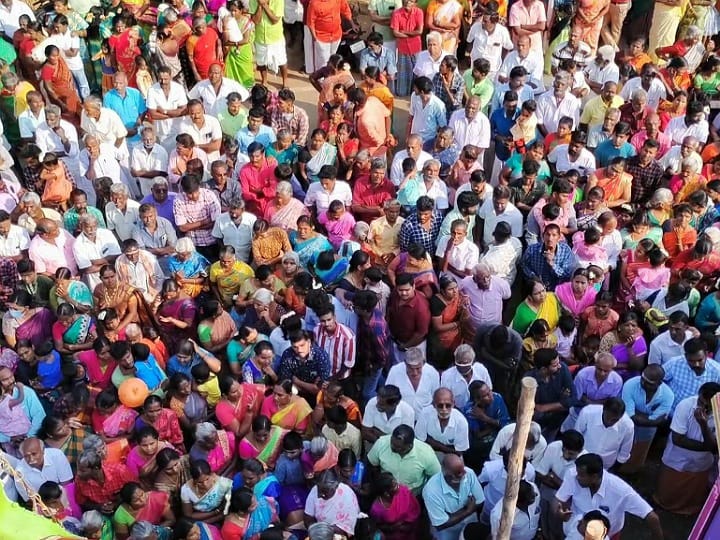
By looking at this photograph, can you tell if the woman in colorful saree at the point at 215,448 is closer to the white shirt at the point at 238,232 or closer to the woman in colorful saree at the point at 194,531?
the woman in colorful saree at the point at 194,531

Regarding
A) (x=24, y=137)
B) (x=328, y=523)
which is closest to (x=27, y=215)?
(x=24, y=137)

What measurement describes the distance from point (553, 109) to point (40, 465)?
21.2ft

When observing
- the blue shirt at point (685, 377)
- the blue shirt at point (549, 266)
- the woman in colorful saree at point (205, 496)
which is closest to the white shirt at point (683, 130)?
the blue shirt at point (549, 266)

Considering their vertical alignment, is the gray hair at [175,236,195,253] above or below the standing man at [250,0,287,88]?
below

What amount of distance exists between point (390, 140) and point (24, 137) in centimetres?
411

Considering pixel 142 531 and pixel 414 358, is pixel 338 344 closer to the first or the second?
pixel 414 358

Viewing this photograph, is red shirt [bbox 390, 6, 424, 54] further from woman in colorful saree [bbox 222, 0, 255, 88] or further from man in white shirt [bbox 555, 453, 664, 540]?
man in white shirt [bbox 555, 453, 664, 540]

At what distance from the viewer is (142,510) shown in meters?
6.66

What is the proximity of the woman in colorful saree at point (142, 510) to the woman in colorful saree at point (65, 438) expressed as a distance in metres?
0.65

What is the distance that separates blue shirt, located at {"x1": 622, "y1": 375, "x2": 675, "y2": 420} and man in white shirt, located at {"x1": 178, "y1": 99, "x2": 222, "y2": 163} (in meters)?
5.12

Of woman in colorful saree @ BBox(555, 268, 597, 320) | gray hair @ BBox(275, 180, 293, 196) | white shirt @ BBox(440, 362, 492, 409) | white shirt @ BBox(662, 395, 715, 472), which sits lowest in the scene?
white shirt @ BBox(662, 395, 715, 472)

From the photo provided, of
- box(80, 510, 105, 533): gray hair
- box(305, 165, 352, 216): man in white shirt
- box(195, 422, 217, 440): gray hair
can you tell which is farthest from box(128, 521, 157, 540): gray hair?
box(305, 165, 352, 216): man in white shirt

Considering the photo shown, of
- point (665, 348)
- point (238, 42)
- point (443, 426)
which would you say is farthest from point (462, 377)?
point (238, 42)

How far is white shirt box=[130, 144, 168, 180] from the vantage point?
10.0 meters
